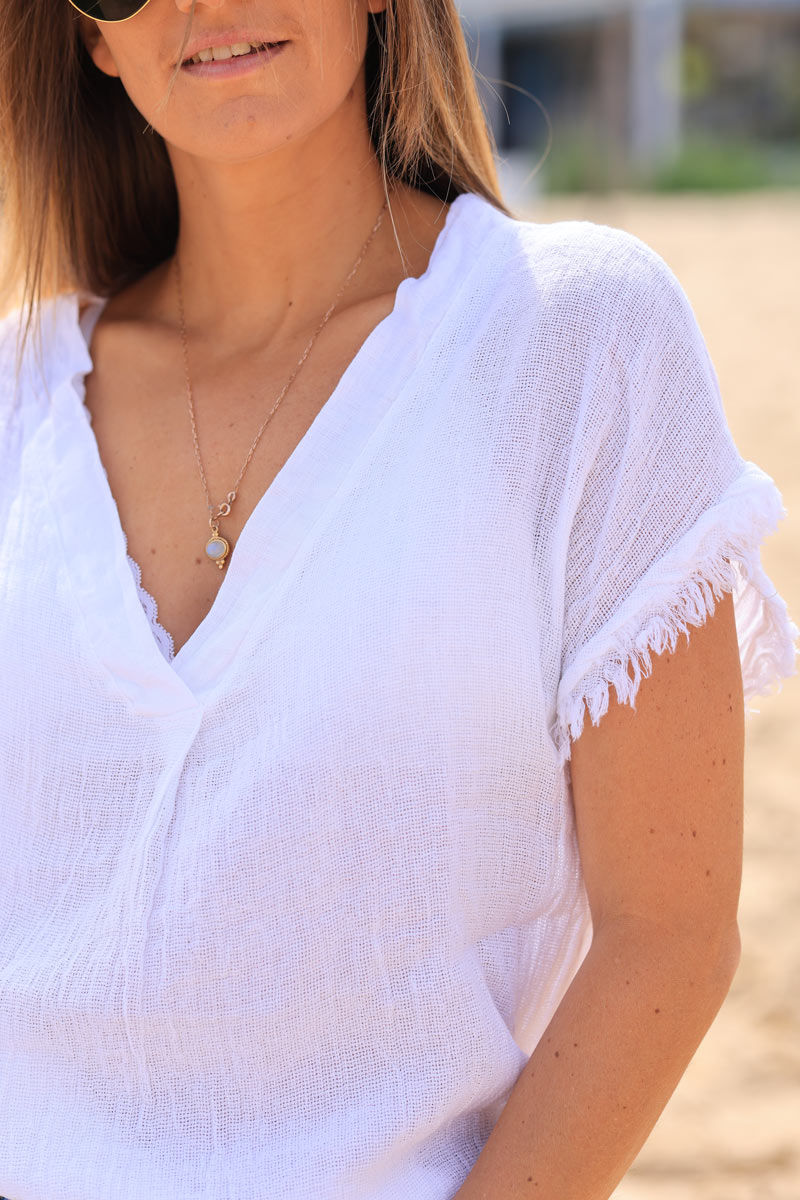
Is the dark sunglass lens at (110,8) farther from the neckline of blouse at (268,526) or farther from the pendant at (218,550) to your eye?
the pendant at (218,550)

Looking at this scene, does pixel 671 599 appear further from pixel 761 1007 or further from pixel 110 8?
pixel 761 1007

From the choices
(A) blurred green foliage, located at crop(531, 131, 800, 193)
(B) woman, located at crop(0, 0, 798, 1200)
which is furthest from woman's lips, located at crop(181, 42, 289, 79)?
(A) blurred green foliage, located at crop(531, 131, 800, 193)

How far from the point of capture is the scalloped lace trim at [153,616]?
5.12 feet

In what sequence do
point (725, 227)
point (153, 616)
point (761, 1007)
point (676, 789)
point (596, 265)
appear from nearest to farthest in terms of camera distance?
point (676, 789)
point (596, 265)
point (153, 616)
point (761, 1007)
point (725, 227)

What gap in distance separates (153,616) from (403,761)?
379 mm

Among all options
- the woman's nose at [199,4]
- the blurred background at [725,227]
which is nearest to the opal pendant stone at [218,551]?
the woman's nose at [199,4]

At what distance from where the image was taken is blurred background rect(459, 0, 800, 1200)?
310 centimetres

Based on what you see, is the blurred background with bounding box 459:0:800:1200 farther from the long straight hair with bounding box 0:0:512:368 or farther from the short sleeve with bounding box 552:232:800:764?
the short sleeve with bounding box 552:232:800:764

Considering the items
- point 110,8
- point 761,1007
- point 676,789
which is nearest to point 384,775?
point 676,789

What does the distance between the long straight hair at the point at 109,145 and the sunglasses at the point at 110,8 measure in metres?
0.29

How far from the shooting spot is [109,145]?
2.15m

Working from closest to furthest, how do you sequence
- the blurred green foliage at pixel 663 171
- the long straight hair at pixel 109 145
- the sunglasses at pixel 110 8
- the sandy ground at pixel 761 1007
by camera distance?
the sunglasses at pixel 110 8, the long straight hair at pixel 109 145, the sandy ground at pixel 761 1007, the blurred green foliage at pixel 663 171

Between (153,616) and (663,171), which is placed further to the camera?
(663,171)

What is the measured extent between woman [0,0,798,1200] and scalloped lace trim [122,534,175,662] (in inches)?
0.6
